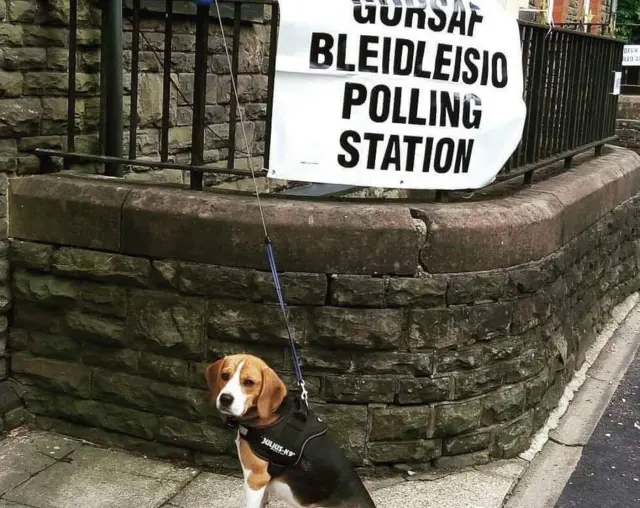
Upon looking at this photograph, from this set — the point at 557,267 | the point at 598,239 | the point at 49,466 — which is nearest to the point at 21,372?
the point at 49,466

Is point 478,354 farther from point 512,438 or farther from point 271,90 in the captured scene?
point 271,90

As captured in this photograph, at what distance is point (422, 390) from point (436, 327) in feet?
1.02

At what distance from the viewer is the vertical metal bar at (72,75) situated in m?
4.31

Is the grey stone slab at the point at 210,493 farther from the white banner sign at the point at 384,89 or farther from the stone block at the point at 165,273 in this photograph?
the white banner sign at the point at 384,89

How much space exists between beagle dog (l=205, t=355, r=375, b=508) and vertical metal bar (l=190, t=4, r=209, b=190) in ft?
4.47

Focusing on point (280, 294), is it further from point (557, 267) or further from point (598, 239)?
point (598, 239)

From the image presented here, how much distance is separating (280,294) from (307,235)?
1.08ft

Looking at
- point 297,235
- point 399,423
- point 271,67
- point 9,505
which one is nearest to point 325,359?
point 399,423

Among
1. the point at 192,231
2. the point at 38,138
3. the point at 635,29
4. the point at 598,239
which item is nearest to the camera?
the point at 192,231

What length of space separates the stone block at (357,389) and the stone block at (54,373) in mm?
1247

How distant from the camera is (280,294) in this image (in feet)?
12.2

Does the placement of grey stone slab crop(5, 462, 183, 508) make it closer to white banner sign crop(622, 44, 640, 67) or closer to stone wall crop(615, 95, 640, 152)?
stone wall crop(615, 95, 640, 152)

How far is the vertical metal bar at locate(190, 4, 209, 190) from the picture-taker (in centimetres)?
409

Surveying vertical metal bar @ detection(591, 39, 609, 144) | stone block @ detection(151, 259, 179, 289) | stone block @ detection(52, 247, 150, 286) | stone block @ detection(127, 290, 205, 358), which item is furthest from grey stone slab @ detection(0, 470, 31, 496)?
vertical metal bar @ detection(591, 39, 609, 144)
